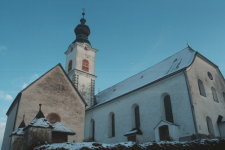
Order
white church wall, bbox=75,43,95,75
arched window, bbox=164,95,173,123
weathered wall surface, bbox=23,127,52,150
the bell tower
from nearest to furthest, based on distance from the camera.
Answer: weathered wall surface, bbox=23,127,52,150 < arched window, bbox=164,95,173,123 < the bell tower < white church wall, bbox=75,43,95,75

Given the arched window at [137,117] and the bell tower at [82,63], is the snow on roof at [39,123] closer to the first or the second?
the arched window at [137,117]

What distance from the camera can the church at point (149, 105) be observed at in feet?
54.9

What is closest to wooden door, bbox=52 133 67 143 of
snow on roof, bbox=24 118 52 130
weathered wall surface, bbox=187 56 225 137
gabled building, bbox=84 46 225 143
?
snow on roof, bbox=24 118 52 130

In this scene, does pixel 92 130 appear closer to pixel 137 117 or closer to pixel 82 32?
pixel 137 117

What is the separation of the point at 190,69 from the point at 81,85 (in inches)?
658

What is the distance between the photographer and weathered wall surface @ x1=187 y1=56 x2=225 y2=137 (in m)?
17.1

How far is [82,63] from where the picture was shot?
32.1 meters

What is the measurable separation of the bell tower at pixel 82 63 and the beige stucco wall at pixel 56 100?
10824 millimetres

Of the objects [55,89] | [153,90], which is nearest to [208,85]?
[153,90]

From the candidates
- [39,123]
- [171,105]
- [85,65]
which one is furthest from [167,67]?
[39,123]

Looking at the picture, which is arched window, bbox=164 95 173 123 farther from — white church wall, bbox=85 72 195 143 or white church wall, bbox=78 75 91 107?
white church wall, bbox=78 75 91 107

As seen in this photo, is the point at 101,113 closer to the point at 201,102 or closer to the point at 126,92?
the point at 126,92

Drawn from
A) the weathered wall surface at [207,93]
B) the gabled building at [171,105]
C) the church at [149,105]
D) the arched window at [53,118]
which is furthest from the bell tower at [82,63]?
the weathered wall surface at [207,93]

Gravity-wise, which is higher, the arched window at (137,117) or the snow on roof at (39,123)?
the arched window at (137,117)
